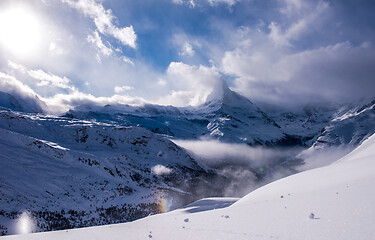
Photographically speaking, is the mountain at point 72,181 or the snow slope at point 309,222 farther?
the mountain at point 72,181

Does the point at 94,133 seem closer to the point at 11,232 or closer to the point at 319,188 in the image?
the point at 11,232

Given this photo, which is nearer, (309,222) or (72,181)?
(309,222)

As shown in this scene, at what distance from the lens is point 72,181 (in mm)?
64250

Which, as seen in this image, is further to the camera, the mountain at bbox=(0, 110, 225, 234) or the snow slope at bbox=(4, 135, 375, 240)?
the mountain at bbox=(0, 110, 225, 234)

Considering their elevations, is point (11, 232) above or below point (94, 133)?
below

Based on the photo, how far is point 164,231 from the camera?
6.91 m

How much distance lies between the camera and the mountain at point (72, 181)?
143 feet

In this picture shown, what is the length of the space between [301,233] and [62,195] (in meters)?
61.8

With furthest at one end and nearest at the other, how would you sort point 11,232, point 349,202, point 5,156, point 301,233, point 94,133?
point 94,133
point 5,156
point 11,232
point 349,202
point 301,233

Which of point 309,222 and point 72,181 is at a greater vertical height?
point 72,181

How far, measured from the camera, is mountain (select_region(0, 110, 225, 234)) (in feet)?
143

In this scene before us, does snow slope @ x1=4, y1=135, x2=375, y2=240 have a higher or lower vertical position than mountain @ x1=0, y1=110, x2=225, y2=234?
lower

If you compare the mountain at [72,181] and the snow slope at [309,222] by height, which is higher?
the mountain at [72,181]

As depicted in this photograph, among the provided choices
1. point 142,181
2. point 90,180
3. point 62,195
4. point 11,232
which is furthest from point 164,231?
point 142,181
